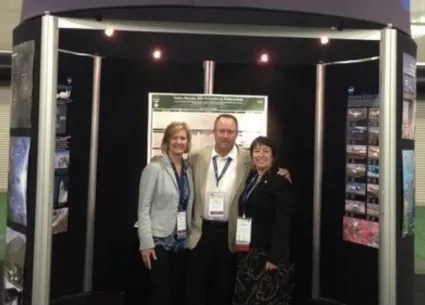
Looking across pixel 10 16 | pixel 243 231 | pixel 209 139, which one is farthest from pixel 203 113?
pixel 10 16

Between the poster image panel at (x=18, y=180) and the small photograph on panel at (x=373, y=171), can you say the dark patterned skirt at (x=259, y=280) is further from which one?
the poster image panel at (x=18, y=180)

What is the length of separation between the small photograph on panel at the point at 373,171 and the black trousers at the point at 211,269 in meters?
1.20

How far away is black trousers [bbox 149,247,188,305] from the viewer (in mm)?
3758

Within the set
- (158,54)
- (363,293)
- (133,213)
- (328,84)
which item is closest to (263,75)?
(328,84)

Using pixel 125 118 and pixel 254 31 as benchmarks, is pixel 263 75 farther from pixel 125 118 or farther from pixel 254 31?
pixel 254 31

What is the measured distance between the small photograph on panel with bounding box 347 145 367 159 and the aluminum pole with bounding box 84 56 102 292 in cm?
200

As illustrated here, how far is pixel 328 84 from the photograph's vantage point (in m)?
4.80

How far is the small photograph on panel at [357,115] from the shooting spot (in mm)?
4428

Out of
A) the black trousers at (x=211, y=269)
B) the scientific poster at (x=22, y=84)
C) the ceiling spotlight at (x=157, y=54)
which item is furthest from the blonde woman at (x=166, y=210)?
the ceiling spotlight at (x=157, y=54)

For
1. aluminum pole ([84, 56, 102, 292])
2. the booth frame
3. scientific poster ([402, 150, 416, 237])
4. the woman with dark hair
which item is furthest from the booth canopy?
aluminum pole ([84, 56, 102, 292])

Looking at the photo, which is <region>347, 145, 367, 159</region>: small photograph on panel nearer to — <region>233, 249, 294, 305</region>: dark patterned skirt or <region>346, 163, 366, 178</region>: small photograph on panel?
<region>346, 163, 366, 178</region>: small photograph on panel

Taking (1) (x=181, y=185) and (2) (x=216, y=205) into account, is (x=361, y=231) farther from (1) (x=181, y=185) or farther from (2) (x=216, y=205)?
(1) (x=181, y=185)

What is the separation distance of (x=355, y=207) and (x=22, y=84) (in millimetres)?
2552

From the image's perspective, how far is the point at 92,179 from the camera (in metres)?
4.88
